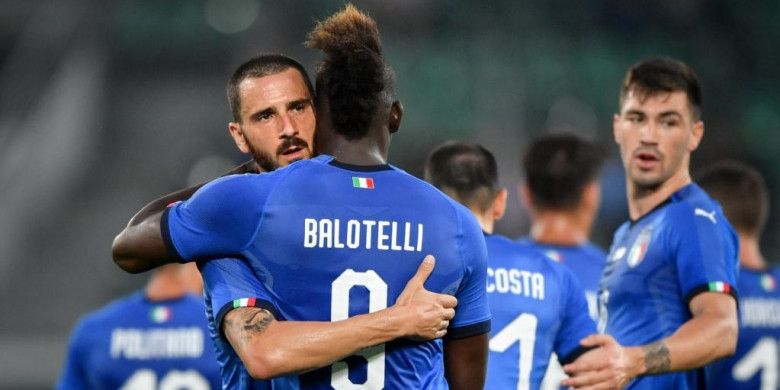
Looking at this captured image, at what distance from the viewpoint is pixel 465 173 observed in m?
5.04

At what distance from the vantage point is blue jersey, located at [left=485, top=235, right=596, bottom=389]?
15.5 ft

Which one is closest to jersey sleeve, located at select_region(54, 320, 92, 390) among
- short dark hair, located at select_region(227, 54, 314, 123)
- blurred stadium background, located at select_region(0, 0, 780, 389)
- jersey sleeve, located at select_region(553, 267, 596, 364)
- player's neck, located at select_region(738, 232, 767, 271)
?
short dark hair, located at select_region(227, 54, 314, 123)

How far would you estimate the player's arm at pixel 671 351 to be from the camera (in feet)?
14.4

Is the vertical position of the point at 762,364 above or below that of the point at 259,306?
below

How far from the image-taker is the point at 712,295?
476 cm

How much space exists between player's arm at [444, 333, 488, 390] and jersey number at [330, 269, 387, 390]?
1.01ft

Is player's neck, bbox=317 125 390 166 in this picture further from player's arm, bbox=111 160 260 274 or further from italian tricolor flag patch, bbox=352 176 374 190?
player's arm, bbox=111 160 260 274

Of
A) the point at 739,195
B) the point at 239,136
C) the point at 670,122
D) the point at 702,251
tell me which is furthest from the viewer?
the point at 739,195

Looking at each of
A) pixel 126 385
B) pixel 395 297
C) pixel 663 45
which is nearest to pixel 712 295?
pixel 395 297

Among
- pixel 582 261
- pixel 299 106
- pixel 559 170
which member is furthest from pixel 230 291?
pixel 582 261

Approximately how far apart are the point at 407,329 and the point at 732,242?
2.09 metres

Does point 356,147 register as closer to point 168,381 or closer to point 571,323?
point 571,323

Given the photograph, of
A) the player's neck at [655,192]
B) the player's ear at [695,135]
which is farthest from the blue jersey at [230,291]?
the player's ear at [695,135]

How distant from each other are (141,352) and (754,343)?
3.65m
